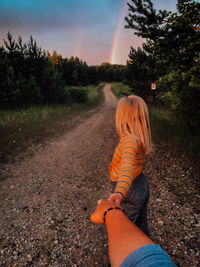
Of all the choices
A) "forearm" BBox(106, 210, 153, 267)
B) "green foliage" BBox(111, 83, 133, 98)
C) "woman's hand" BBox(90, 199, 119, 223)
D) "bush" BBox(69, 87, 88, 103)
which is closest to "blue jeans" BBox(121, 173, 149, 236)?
"woman's hand" BBox(90, 199, 119, 223)

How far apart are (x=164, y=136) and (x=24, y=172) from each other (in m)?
6.03

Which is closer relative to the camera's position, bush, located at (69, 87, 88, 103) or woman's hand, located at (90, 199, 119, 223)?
woman's hand, located at (90, 199, 119, 223)

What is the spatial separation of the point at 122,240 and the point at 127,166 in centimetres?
60

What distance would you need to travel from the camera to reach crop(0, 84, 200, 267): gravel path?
2.35 metres

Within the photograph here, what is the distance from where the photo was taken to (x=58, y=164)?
5.36m

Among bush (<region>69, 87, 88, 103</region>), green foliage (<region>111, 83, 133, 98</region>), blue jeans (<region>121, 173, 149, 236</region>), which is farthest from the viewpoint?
bush (<region>69, 87, 88, 103</region>)

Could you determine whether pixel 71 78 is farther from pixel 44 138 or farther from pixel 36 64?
pixel 44 138

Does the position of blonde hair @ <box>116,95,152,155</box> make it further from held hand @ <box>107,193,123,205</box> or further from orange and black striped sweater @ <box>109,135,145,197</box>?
held hand @ <box>107,193,123,205</box>

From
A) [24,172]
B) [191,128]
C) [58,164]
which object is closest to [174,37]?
[191,128]

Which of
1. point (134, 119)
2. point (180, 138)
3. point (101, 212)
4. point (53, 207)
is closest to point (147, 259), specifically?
point (101, 212)

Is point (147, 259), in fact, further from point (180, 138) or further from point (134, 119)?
point (180, 138)

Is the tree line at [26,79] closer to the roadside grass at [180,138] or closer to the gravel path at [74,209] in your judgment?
the gravel path at [74,209]

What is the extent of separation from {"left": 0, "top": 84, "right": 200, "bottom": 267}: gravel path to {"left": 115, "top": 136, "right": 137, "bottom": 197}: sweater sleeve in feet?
5.92

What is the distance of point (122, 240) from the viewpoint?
0.73 meters
